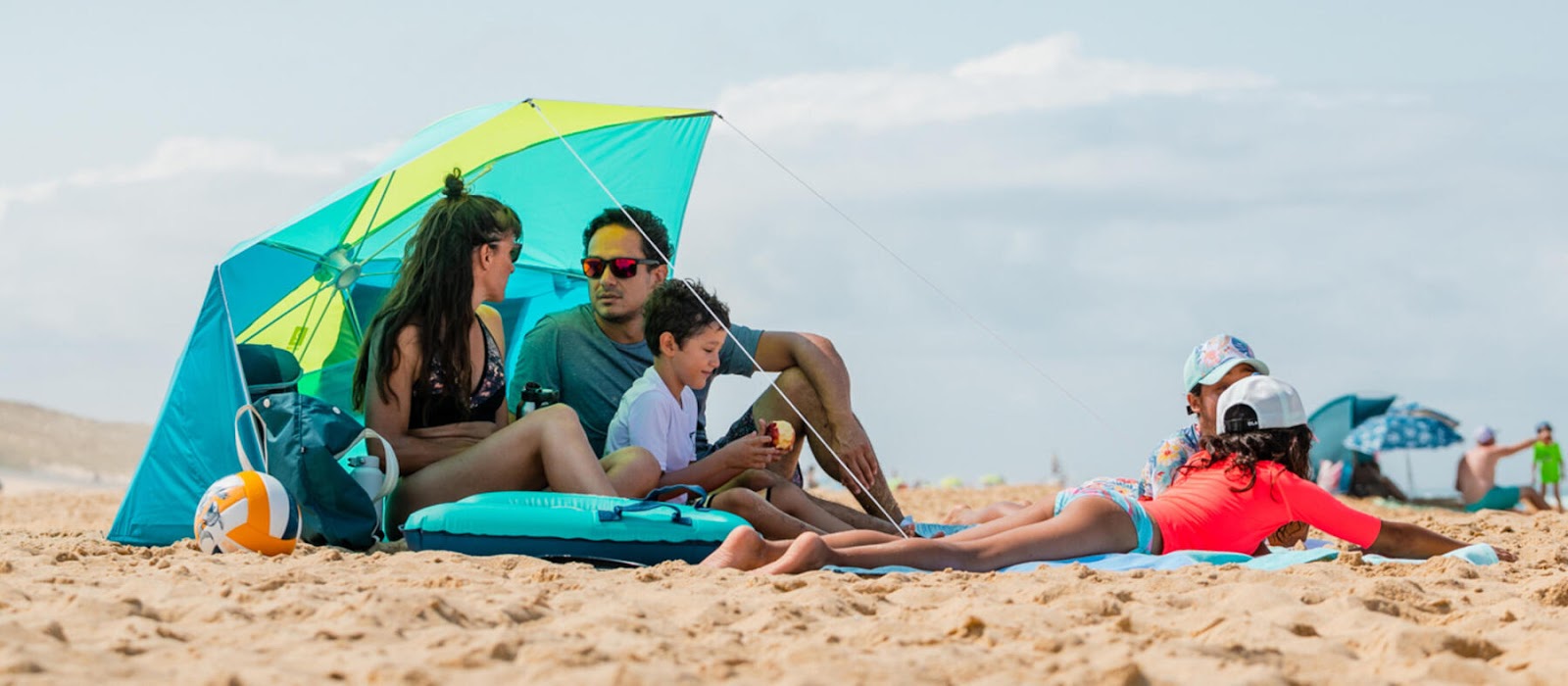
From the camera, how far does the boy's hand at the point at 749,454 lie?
4.72 meters

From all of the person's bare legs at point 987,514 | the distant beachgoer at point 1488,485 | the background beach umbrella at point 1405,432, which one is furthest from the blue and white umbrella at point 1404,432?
the person's bare legs at point 987,514

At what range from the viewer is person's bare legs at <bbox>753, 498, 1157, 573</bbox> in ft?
11.9

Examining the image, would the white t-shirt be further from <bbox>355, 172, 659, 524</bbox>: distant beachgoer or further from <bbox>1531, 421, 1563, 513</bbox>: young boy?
<bbox>1531, 421, 1563, 513</bbox>: young boy

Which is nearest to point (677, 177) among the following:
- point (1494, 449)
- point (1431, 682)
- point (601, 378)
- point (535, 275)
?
point (535, 275)

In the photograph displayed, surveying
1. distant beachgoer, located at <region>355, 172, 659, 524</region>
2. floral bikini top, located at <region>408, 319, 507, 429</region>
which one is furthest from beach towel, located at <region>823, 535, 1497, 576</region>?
floral bikini top, located at <region>408, 319, 507, 429</region>

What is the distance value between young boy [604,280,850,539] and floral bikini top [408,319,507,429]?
43cm

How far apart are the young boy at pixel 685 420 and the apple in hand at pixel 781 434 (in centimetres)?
2

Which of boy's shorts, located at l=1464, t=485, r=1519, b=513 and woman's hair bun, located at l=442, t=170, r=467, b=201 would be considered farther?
boy's shorts, located at l=1464, t=485, r=1519, b=513

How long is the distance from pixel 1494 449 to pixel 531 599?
38.5 ft

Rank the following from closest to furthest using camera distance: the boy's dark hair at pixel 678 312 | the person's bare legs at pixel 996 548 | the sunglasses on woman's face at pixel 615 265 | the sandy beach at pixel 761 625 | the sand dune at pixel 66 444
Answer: the sandy beach at pixel 761 625 < the person's bare legs at pixel 996 548 < the boy's dark hair at pixel 678 312 < the sunglasses on woman's face at pixel 615 265 < the sand dune at pixel 66 444

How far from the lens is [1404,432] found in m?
13.8

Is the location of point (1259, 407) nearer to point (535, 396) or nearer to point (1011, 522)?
point (1011, 522)

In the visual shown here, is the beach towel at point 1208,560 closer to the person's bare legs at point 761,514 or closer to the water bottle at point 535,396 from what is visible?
the person's bare legs at point 761,514

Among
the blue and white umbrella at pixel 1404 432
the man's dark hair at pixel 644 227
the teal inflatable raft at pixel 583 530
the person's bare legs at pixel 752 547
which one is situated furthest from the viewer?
the blue and white umbrella at pixel 1404 432
